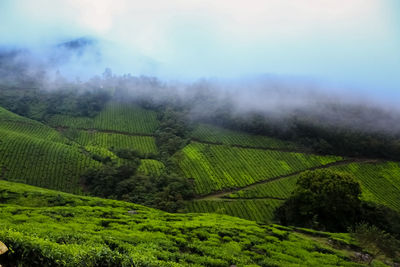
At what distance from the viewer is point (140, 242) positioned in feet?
72.5

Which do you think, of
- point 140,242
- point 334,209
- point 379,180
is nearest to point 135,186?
point 334,209

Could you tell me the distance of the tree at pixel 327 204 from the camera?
1992 inches

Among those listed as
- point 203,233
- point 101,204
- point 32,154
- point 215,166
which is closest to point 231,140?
point 215,166

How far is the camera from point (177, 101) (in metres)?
196

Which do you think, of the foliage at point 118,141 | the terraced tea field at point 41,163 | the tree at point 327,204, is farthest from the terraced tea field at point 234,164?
the tree at point 327,204

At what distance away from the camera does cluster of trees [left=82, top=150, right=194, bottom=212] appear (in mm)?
81188

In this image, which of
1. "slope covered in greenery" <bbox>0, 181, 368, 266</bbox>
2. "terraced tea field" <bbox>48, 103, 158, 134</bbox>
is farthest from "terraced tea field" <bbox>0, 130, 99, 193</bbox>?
"slope covered in greenery" <bbox>0, 181, 368, 266</bbox>

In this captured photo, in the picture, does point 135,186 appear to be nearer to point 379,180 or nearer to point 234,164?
point 234,164

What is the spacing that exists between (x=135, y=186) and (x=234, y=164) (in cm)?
4284

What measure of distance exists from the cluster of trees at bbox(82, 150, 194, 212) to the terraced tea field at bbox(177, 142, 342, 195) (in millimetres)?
7956

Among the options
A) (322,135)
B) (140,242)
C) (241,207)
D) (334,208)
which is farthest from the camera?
(322,135)

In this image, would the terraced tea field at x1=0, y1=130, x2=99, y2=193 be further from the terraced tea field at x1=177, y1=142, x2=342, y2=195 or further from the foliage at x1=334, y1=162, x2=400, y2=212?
the foliage at x1=334, y1=162, x2=400, y2=212

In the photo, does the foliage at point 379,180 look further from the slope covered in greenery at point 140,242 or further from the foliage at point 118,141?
the foliage at point 118,141

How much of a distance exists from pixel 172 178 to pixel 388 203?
243 ft
